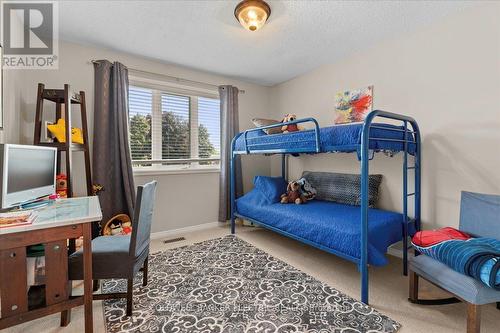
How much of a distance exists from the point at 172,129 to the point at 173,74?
774 millimetres

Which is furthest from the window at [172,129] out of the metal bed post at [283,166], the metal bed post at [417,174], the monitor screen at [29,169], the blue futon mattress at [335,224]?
the metal bed post at [417,174]

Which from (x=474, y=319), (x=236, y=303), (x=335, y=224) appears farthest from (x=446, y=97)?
(x=236, y=303)

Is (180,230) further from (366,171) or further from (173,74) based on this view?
(366,171)

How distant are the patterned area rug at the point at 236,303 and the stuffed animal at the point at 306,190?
101 centimetres

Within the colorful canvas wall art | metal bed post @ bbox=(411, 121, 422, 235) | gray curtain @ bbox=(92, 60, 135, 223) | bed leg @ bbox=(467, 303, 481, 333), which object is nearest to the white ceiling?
gray curtain @ bbox=(92, 60, 135, 223)

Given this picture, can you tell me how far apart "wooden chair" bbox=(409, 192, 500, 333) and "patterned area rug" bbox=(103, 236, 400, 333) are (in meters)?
0.40

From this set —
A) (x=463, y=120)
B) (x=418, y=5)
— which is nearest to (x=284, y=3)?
(x=418, y=5)

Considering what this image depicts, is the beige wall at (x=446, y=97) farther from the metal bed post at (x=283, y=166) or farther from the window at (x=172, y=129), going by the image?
the window at (x=172, y=129)

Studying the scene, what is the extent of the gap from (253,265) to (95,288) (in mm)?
1408

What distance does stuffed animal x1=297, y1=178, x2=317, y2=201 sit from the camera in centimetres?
320

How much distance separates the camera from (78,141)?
8.21 ft

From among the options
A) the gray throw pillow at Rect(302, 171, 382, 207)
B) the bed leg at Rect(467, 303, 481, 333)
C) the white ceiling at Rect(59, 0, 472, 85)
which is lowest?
the bed leg at Rect(467, 303, 481, 333)

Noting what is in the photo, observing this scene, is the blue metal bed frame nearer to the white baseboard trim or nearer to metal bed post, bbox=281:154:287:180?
the white baseboard trim

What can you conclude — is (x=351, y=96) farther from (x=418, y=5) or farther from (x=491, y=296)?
(x=491, y=296)
